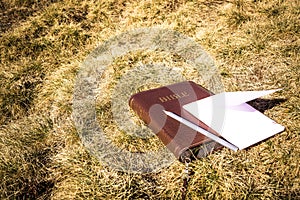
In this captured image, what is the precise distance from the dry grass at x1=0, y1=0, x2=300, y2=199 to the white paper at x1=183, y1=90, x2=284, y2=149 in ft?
0.82

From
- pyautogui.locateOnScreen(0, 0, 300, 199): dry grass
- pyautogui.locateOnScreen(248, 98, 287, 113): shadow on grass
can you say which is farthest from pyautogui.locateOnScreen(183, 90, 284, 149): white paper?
pyautogui.locateOnScreen(248, 98, 287, 113): shadow on grass

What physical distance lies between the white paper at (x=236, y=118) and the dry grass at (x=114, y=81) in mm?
250

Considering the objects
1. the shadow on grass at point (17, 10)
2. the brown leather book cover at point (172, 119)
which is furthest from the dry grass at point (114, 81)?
the brown leather book cover at point (172, 119)

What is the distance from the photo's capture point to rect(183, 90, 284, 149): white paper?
7.14 feet

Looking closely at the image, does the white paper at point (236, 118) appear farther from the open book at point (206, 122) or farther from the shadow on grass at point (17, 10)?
the shadow on grass at point (17, 10)

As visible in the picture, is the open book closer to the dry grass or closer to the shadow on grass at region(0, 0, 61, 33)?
the dry grass

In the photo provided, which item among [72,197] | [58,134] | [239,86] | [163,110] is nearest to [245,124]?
[163,110]

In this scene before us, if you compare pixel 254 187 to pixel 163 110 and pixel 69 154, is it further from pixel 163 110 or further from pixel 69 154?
pixel 69 154

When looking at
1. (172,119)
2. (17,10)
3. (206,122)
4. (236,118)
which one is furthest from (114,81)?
(17,10)

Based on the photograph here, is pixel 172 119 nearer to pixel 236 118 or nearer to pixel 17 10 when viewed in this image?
pixel 236 118

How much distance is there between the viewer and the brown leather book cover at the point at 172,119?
221 centimetres

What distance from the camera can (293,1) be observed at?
4117mm

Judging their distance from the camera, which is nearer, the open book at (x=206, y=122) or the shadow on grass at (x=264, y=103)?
the open book at (x=206, y=122)

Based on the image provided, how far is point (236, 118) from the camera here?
2322mm
